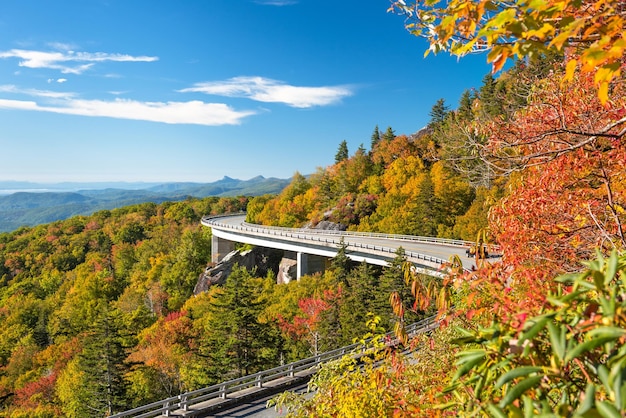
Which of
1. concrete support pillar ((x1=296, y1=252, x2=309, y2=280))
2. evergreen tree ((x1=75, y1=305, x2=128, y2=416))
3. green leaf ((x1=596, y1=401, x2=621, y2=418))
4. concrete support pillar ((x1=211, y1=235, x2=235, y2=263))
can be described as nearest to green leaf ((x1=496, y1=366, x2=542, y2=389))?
green leaf ((x1=596, y1=401, x2=621, y2=418))

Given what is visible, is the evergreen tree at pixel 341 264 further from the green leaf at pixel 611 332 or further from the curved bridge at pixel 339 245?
the green leaf at pixel 611 332

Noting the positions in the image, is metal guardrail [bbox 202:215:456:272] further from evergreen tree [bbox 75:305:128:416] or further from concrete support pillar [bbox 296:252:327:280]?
evergreen tree [bbox 75:305:128:416]

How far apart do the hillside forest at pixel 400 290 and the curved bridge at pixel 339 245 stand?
8.90 ft

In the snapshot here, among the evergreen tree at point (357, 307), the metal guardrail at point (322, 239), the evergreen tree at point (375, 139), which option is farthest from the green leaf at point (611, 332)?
the evergreen tree at point (375, 139)

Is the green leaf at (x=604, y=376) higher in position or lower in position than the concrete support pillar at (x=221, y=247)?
higher

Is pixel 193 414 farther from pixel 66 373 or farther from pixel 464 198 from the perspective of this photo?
pixel 464 198

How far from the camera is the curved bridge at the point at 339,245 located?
34809 mm

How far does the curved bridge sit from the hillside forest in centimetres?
271

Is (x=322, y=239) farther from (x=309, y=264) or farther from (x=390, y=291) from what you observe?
(x=390, y=291)

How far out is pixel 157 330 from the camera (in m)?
37.8

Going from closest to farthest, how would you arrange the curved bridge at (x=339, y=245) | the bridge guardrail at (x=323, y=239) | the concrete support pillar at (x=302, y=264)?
the bridge guardrail at (x=323, y=239)
the curved bridge at (x=339, y=245)
the concrete support pillar at (x=302, y=264)

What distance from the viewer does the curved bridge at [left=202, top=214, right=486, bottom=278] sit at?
3481cm

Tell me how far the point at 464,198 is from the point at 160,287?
147 feet

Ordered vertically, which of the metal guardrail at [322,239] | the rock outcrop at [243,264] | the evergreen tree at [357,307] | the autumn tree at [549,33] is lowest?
the rock outcrop at [243,264]
